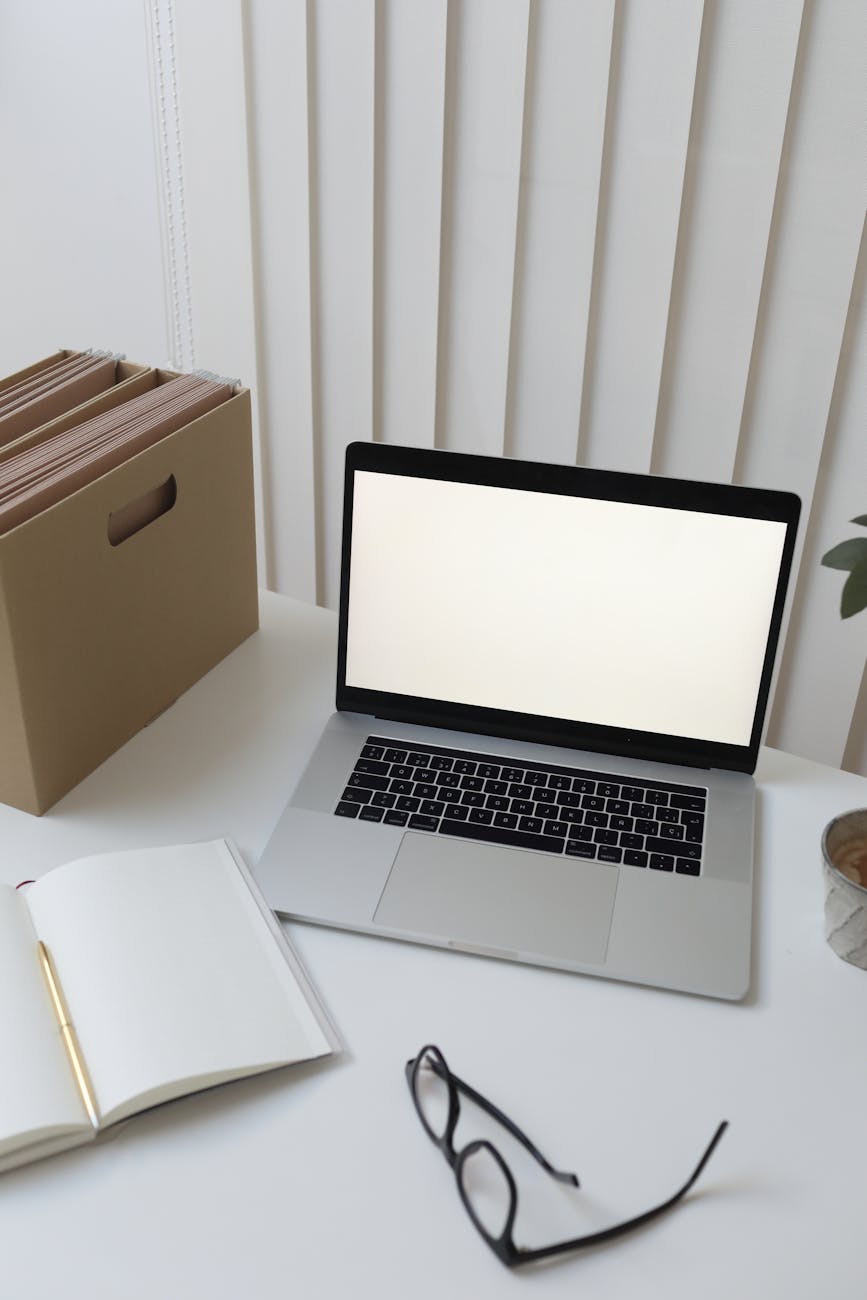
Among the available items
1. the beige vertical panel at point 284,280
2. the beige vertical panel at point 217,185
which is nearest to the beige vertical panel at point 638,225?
the beige vertical panel at point 284,280

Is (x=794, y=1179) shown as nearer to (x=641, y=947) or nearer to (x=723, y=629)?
(x=641, y=947)

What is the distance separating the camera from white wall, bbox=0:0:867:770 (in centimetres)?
137

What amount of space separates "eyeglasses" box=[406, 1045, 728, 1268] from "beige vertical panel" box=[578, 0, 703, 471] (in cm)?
107

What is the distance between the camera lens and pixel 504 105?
4.88ft

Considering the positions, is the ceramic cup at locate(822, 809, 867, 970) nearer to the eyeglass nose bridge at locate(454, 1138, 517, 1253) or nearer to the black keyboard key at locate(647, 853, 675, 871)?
the black keyboard key at locate(647, 853, 675, 871)

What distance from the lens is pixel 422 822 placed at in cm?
89

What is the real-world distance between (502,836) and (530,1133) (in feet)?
0.81

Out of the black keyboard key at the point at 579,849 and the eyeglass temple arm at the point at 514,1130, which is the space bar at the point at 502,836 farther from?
the eyeglass temple arm at the point at 514,1130

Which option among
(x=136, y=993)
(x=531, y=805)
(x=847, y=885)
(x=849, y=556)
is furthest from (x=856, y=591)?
(x=136, y=993)

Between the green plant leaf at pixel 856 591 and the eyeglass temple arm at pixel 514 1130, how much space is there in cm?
36

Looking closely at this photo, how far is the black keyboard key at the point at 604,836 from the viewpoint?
2.88 ft

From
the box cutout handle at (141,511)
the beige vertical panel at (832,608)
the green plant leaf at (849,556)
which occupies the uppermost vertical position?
the green plant leaf at (849,556)

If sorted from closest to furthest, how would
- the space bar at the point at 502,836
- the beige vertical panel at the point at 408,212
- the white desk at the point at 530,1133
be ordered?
the white desk at the point at 530,1133, the space bar at the point at 502,836, the beige vertical panel at the point at 408,212

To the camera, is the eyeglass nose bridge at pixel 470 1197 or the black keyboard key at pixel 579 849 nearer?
the eyeglass nose bridge at pixel 470 1197
